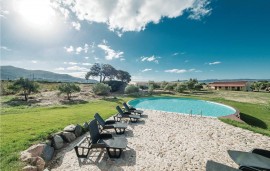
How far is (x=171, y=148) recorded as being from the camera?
19.5 ft

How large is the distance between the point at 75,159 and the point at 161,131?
4444mm

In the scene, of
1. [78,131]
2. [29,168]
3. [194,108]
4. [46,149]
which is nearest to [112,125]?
[78,131]

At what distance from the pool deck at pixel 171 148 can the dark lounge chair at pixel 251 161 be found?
1.76ft

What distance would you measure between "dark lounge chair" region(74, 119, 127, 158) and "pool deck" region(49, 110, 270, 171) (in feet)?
0.71

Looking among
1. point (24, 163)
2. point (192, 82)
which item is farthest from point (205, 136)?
point (192, 82)

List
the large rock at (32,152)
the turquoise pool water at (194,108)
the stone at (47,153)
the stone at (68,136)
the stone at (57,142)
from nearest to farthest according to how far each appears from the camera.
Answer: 1. the large rock at (32,152)
2. the stone at (47,153)
3. the stone at (57,142)
4. the stone at (68,136)
5. the turquoise pool water at (194,108)

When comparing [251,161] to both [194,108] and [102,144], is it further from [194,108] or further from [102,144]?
[194,108]

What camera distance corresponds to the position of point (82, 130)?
7.50 meters

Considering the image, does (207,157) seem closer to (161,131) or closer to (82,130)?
(161,131)

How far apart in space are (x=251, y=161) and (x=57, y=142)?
665 centimetres

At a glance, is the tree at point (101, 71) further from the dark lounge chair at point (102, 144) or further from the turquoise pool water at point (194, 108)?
the dark lounge chair at point (102, 144)

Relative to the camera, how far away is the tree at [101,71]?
58.3 metres

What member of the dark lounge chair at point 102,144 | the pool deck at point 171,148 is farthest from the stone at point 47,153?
the dark lounge chair at point 102,144

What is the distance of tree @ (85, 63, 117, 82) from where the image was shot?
191 ft
